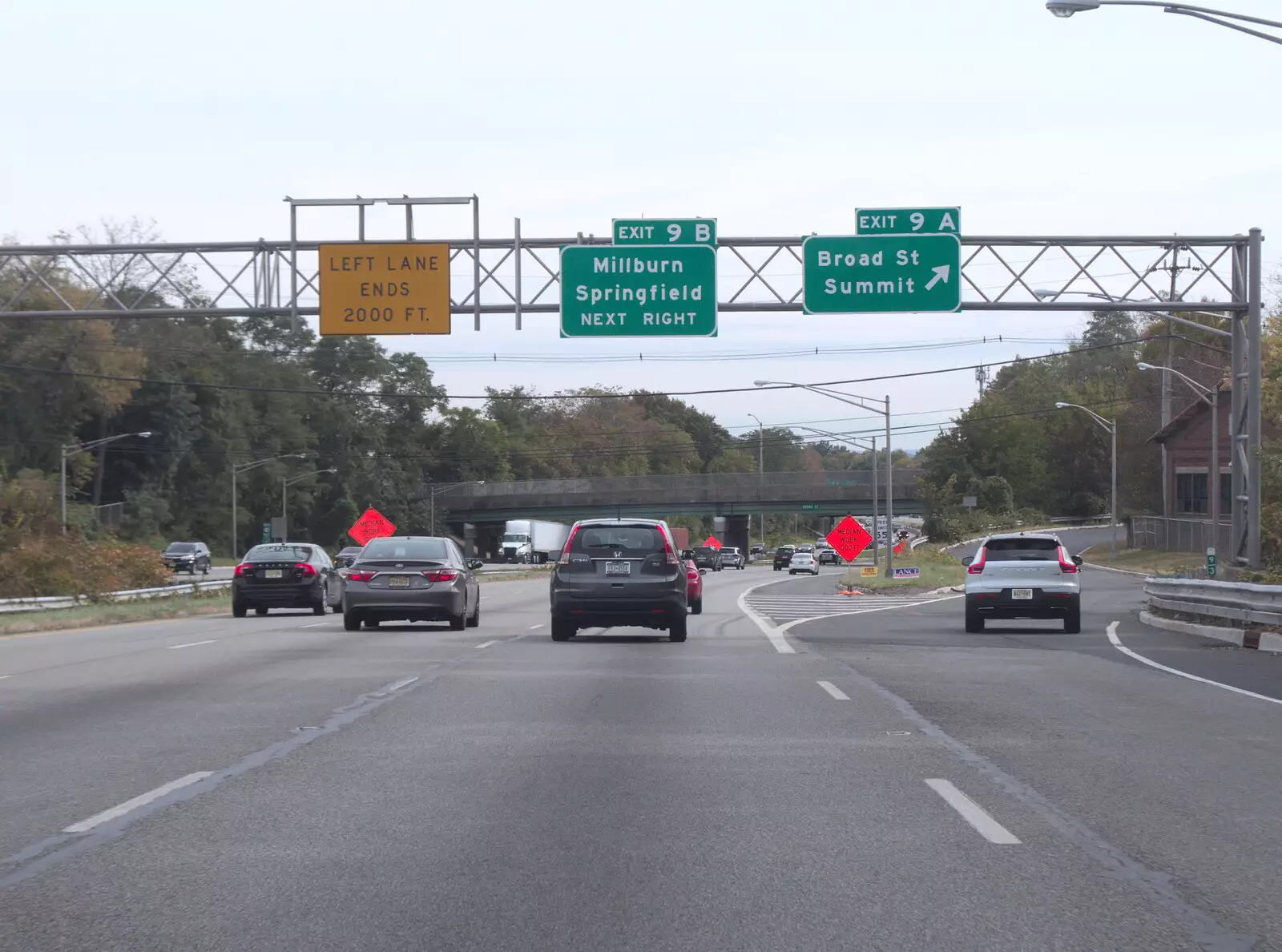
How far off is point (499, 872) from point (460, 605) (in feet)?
63.0

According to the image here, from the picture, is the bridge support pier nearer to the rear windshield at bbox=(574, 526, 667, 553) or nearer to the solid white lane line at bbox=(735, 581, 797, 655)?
the solid white lane line at bbox=(735, 581, 797, 655)

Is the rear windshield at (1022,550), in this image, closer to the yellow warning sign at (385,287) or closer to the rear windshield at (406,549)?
the rear windshield at (406,549)

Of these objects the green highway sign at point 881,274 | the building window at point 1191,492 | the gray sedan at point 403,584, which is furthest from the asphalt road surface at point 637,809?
the building window at point 1191,492

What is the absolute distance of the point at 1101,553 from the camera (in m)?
85.6

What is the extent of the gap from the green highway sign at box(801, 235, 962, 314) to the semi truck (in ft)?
256

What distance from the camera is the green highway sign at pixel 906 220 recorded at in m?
31.7

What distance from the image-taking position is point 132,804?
9.02 m

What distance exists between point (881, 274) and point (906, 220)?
4.05 ft

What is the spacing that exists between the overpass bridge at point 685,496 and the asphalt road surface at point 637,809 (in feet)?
288

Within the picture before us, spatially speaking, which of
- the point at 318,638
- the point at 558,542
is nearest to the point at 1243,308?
the point at 318,638

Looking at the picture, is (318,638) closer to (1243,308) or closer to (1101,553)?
(1243,308)

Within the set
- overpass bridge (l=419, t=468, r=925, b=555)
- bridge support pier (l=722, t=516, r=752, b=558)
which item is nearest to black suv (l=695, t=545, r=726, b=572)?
overpass bridge (l=419, t=468, r=925, b=555)

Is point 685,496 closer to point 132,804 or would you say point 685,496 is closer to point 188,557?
point 188,557

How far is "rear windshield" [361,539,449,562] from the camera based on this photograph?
84.9 ft
